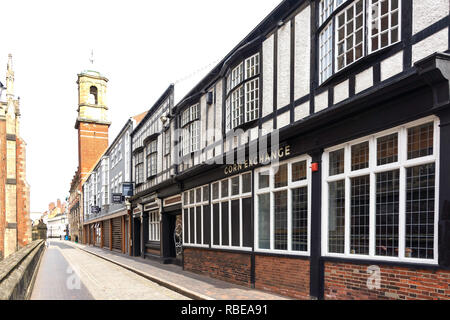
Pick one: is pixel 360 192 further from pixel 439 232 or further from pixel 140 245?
pixel 140 245

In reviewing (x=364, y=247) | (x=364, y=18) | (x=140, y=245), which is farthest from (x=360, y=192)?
(x=140, y=245)

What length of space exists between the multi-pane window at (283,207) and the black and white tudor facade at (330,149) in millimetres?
37

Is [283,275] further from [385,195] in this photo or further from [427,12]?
[427,12]

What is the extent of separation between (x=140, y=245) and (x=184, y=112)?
1199cm

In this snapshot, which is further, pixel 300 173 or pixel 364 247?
pixel 300 173

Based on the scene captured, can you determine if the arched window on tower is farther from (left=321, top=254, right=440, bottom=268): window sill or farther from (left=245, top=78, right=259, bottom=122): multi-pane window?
(left=321, top=254, right=440, bottom=268): window sill

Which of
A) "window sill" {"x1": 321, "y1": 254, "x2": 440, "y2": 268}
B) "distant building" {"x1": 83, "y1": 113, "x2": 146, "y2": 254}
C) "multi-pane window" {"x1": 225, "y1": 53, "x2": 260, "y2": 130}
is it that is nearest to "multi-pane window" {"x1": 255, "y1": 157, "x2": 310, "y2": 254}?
"window sill" {"x1": 321, "y1": 254, "x2": 440, "y2": 268}

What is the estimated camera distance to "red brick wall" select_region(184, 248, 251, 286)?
1032 centimetres

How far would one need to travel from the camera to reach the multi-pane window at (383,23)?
5.88 meters

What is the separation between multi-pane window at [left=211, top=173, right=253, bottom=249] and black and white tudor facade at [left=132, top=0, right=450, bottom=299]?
6cm

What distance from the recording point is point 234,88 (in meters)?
11.0

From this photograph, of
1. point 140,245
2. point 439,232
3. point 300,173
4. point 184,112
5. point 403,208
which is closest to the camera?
point 439,232

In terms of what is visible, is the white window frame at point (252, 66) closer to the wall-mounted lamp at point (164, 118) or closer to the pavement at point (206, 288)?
the pavement at point (206, 288)

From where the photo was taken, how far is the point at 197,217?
14.2 m
